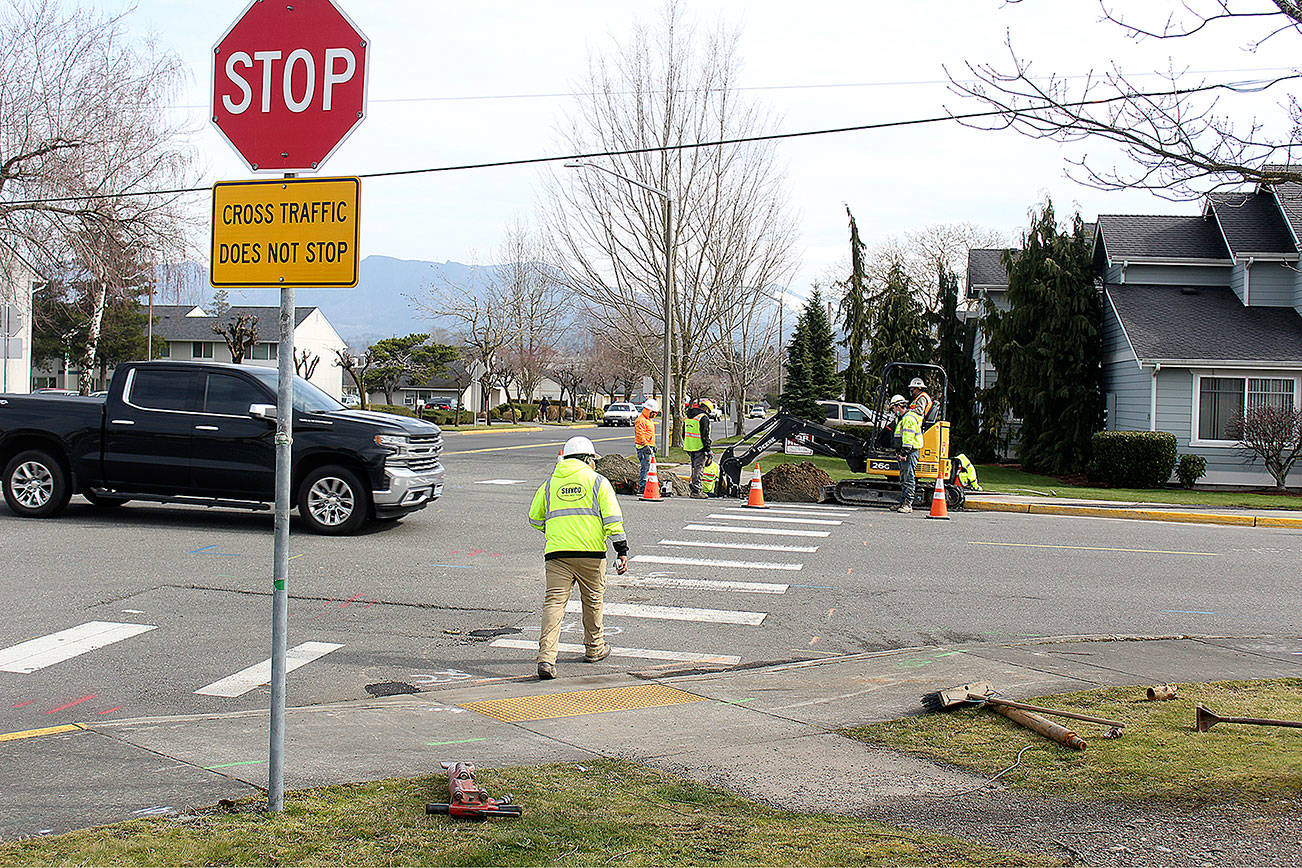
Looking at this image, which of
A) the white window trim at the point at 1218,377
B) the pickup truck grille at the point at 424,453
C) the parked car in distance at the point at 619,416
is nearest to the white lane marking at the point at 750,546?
the pickup truck grille at the point at 424,453

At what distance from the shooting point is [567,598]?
7.91m

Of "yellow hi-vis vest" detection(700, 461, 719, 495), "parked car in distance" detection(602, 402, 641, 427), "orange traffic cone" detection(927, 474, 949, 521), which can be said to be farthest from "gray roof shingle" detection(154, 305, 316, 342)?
"orange traffic cone" detection(927, 474, 949, 521)

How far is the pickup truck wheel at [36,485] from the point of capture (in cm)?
1414

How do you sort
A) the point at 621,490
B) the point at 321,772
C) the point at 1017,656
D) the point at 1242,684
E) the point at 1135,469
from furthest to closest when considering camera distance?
the point at 1135,469, the point at 621,490, the point at 1017,656, the point at 1242,684, the point at 321,772

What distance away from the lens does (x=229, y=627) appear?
8945 mm

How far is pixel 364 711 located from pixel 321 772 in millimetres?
1450

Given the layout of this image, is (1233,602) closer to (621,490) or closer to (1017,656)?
(1017,656)

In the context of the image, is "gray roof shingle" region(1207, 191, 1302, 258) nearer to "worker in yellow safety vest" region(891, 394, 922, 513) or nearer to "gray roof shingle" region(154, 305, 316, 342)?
"worker in yellow safety vest" region(891, 394, 922, 513)

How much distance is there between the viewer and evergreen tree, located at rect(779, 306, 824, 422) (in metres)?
48.6

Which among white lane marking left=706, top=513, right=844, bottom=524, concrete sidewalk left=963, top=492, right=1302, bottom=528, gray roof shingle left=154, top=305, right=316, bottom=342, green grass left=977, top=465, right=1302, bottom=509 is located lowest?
white lane marking left=706, top=513, right=844, bottom=524

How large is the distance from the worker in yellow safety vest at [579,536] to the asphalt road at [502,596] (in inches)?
18.2

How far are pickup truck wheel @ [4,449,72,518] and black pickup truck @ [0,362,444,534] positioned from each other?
0.04 ft

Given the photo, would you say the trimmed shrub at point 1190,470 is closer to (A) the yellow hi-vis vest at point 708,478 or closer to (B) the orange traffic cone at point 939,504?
(B) the orange traffic cone at point 939,504

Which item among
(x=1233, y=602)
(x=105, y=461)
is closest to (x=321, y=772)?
(x=1233, y=602)
